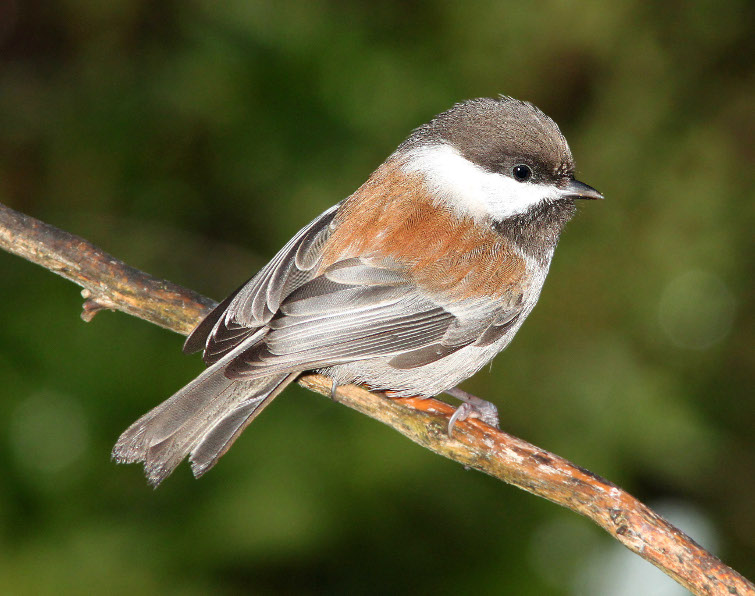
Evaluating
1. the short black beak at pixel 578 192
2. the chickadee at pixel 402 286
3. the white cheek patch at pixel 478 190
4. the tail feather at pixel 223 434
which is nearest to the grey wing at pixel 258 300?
the chickadee at pixel 402 286

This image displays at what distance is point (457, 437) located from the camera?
10.1ft

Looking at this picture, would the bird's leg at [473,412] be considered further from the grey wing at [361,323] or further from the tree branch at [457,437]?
the grey wing at [361,323]

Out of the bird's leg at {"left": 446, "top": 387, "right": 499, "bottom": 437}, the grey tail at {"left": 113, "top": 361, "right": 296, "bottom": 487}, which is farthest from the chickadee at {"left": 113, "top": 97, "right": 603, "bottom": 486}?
the bird's leg at {"left": 446, "top": 387, "right": 499, "bottom": 437}

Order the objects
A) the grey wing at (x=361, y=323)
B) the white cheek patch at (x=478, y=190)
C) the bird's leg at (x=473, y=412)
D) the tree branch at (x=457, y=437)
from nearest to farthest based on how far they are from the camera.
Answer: the tree branch at (x=457, y=437) < the grey wing at (x=361, y=323) < the bird's leg at (x=473, y=412) < the white cheek patch at (x=478, y=190)

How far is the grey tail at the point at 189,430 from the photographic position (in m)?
3.01

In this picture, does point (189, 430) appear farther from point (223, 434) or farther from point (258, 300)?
point (258, 300)

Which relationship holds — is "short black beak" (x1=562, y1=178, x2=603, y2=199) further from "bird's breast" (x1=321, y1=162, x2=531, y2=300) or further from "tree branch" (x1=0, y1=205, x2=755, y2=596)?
"tree branch" (x1=0, y1=205, x2=755, y2=596)

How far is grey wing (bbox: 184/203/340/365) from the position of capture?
10.1 feet

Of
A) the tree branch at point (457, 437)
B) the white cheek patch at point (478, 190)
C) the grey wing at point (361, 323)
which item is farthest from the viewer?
the white cheek patch at point (478, 190)

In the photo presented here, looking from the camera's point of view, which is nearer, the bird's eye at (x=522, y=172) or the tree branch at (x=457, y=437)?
the tree branch at (x=457, y=437)

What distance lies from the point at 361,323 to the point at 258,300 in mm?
385

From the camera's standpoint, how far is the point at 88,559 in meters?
3.51

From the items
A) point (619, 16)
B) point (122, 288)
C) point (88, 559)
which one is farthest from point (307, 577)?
point (619, 16)

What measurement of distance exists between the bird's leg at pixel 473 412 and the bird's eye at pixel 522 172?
87 centimetres
